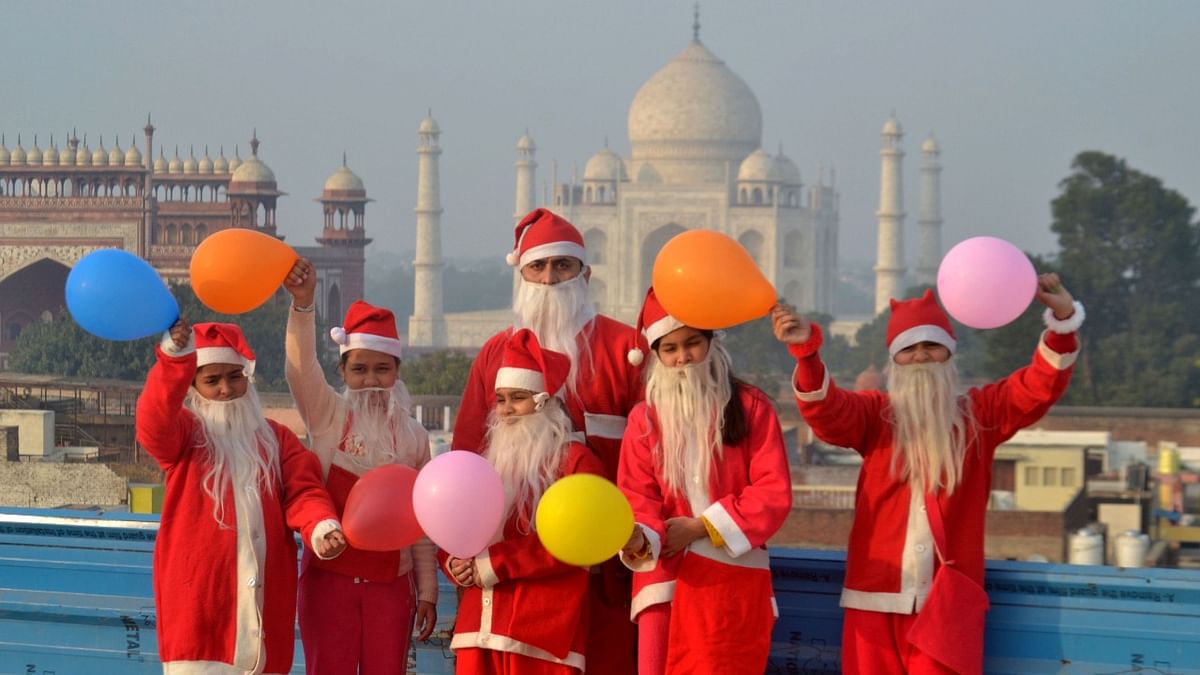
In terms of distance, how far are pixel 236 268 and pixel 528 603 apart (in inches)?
23.7

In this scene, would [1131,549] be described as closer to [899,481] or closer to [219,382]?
[899,481]

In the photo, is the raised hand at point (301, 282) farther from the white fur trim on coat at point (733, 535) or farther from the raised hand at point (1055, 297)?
the raised hand at point (1055, 297)

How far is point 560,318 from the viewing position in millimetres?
2604

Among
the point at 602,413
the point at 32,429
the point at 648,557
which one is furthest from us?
the point at 32,429

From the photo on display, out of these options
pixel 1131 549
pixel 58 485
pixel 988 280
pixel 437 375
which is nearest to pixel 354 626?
pixel 988 280

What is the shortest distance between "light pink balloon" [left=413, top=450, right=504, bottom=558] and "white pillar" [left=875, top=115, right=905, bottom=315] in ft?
139

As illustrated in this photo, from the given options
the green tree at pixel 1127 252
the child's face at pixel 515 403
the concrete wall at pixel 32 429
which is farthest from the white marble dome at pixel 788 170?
the child's face at pixel 515 403

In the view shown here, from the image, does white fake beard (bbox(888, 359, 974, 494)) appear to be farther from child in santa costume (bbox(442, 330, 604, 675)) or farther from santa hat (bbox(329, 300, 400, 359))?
santa hat (bbox(329, 300, 400, 359))

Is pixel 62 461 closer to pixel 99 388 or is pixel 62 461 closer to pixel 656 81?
pixel 99 388

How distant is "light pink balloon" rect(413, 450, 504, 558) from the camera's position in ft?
Answer: 7.29

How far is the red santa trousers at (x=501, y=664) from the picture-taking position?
2.34m

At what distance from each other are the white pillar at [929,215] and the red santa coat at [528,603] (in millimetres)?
45192

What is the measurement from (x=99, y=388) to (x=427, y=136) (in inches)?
968

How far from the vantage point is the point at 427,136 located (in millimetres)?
43406
